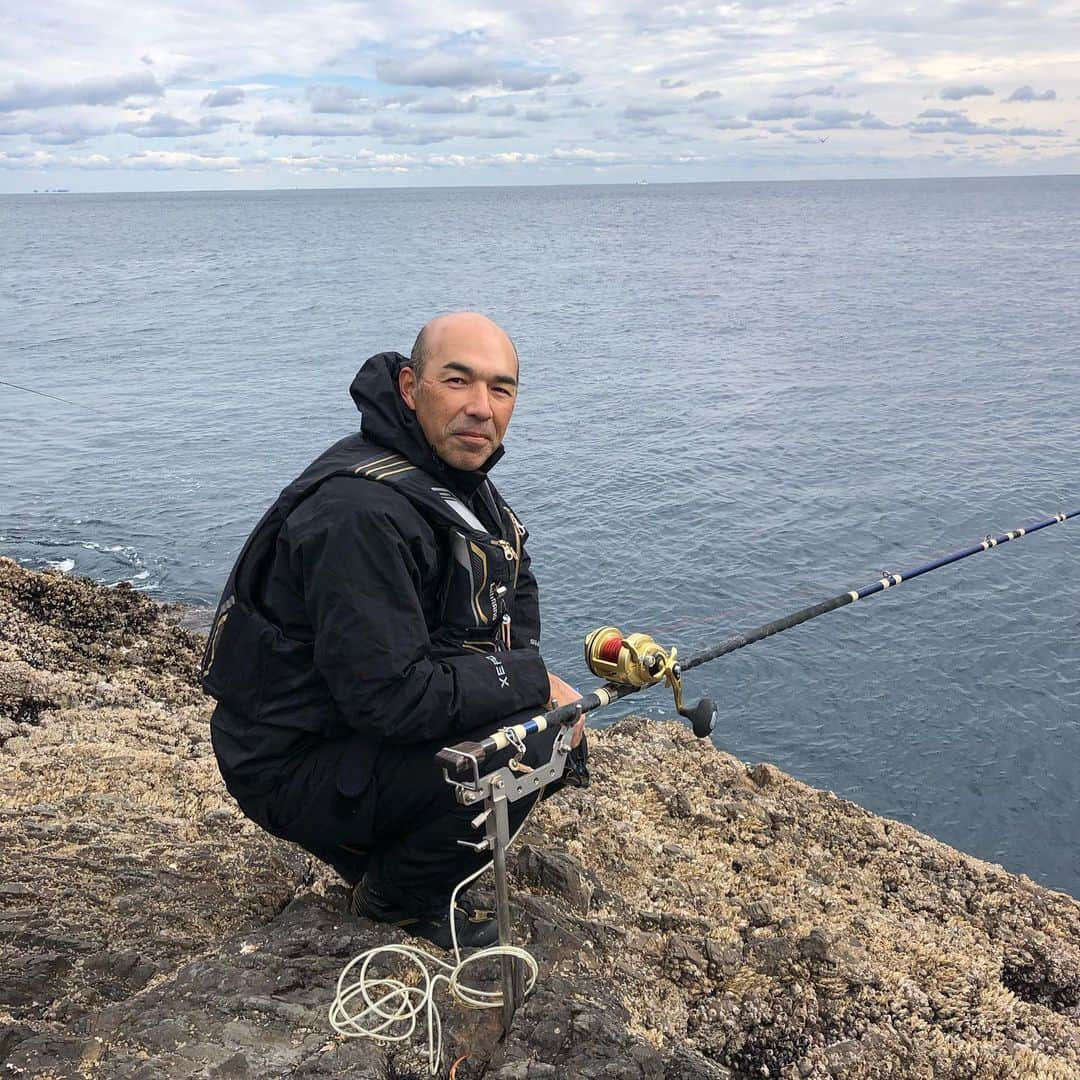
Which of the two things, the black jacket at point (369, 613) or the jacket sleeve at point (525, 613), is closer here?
the black jacket at point (369, 613)

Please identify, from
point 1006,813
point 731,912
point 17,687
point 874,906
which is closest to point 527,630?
point 731,912

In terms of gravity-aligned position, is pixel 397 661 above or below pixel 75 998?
above

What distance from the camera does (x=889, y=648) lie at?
12.7 metres

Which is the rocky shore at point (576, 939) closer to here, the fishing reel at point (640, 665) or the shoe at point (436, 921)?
the shoe at point (436, 921)

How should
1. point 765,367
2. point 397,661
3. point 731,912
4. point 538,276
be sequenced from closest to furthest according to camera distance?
point 397,661 → point 731,912 → point 765,367 → point 538,276

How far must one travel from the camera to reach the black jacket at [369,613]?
3.45 meters

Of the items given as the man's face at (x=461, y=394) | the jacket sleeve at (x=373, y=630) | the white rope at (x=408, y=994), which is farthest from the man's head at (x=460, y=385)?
the white rope at (x=408, y=994)

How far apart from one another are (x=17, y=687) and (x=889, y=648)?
9.25m

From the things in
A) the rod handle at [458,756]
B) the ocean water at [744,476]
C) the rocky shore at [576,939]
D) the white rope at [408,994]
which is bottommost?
the ocean water at [744,476]

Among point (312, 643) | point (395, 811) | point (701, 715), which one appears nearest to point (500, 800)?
point (395, 811)

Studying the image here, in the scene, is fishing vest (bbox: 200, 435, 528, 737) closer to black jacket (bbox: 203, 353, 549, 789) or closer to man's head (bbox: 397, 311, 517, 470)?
black jacket (bbox: 203, 353, 549, 789)

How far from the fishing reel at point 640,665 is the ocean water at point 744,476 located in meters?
6.11

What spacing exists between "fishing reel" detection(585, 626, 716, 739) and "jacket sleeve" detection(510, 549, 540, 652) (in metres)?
0.28

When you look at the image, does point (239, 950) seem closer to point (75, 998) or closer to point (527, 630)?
point (75, 998)
